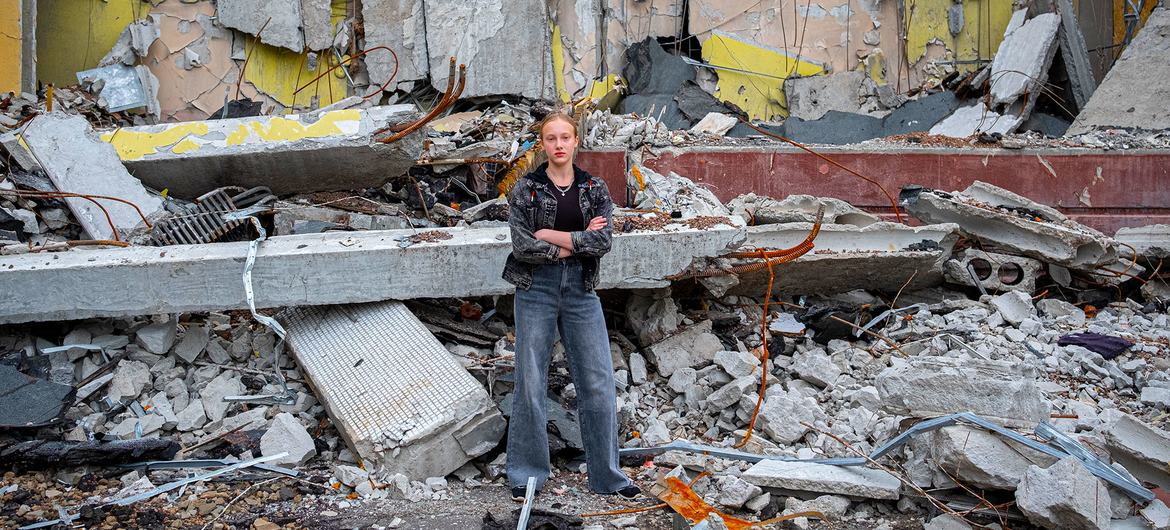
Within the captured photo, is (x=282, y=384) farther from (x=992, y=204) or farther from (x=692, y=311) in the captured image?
(x=992, y=204)

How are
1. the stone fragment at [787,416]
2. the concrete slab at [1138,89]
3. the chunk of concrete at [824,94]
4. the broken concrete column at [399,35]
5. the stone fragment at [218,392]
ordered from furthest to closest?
the chunk of concrete at [824,94]
the broken concrete column at [399,35]
the concrete slab at [1138,89]
the stone fragment at [218,392]
the stone fragment at [787,416]

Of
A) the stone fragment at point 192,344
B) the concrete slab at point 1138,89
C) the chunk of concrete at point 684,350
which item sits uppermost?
the concrete slab at point 1138,89

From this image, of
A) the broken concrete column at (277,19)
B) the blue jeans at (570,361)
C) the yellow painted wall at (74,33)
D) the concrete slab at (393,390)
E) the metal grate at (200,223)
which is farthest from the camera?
the broken concrete column at (277,19)

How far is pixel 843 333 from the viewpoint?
206 inches

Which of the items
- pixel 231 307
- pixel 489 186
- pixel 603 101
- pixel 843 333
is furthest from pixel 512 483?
pixel 603 101

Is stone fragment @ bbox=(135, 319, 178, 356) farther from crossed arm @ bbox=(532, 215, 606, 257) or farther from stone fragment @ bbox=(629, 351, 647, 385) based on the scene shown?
stone fragment @ bbox=(629, 351, 647, 385)

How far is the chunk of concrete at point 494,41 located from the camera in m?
8.80

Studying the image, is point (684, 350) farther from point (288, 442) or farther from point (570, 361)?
point (288, 442)

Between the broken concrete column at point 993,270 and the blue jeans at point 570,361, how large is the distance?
344 cm

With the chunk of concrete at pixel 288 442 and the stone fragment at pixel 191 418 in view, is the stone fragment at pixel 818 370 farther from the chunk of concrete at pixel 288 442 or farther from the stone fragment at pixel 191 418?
the stone fragment at pixel 191 418

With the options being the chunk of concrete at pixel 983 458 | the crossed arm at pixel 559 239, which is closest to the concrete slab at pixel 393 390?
the crossed arm at pixel 559 239

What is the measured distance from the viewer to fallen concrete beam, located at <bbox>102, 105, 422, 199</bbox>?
5480 mm

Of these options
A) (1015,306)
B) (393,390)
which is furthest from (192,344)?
(1015,306)

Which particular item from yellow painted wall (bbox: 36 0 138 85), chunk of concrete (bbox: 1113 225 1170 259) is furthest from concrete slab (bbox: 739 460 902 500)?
yellow painted wall (bbox: 36 0 138 85)
